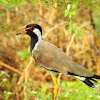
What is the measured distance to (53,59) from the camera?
1.65 meters

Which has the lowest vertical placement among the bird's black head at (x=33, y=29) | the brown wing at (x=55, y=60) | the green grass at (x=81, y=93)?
the green grass at (x=81, y=93)

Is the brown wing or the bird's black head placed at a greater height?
the bird's black head

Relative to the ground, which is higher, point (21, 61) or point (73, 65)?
point (73, 65)

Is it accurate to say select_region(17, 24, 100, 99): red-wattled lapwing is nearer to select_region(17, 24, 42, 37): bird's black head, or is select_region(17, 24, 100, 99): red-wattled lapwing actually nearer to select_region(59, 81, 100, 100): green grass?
select_region(17, 24, 42, 37): bird's black head

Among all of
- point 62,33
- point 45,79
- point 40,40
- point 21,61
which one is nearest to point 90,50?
point 62,33

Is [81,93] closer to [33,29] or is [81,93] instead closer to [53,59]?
[53,59]

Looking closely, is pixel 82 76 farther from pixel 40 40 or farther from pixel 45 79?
pixel 45 79

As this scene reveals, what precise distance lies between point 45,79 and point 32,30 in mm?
2107

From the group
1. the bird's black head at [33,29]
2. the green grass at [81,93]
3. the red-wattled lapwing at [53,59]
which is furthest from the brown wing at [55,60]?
the green grass at [81,93]

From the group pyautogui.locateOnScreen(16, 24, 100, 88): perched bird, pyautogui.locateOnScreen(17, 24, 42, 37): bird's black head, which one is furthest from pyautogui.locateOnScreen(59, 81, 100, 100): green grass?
pyautogui.locateOnScreen(17, 24, 42, 37): bird's black head

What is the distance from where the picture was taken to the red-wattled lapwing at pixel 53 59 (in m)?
1.58

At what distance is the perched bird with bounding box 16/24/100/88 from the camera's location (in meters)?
1.58

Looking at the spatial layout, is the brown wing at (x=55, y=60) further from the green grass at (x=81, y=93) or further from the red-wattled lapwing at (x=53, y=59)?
the green grass at (x=81, y=93)

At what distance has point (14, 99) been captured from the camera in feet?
10.6
